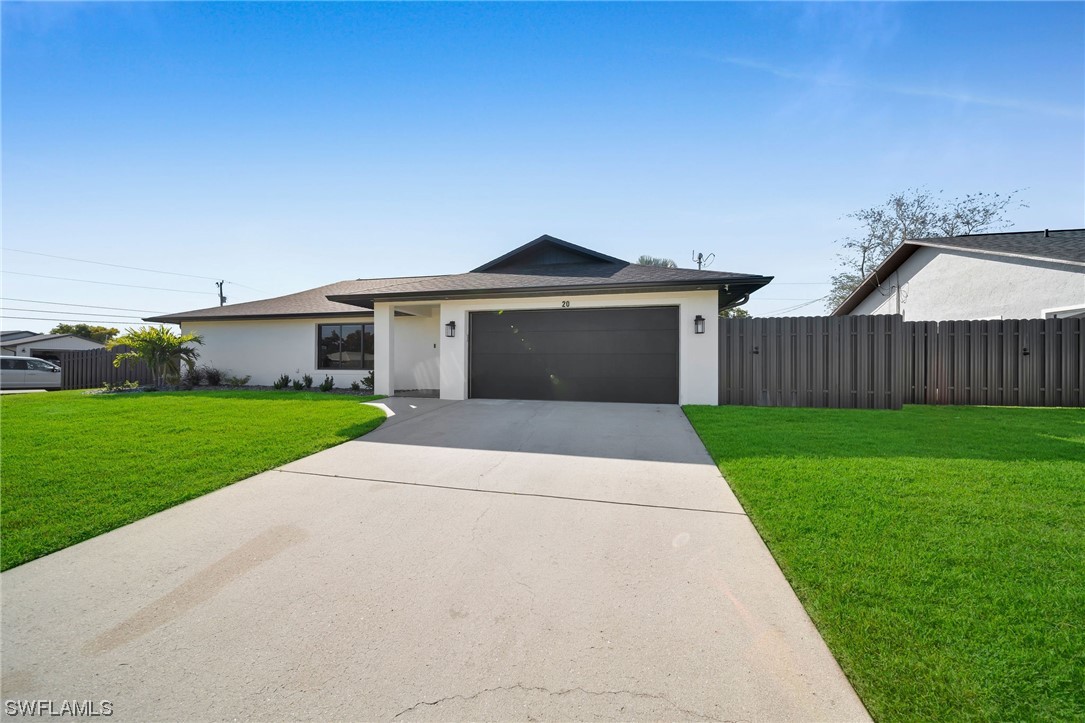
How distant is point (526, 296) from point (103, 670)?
852 cm

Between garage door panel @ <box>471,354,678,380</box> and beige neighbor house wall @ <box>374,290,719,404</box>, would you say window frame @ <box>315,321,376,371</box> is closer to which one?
beige neighbor house wall @ <box>374,290,719,404</box>

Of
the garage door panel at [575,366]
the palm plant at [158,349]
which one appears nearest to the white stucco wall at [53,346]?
Answer: the palm plant at [158,349]

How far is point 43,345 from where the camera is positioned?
28266 mm

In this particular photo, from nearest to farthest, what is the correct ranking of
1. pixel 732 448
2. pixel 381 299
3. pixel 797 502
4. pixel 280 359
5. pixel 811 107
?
1. pixel 797 502
2. pixel 732 448
3. pixel 811 107
4. pixel 381 299
5. pixel 280 359

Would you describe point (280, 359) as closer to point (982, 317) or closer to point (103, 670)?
point (103, 670)

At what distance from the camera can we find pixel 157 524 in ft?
10.4

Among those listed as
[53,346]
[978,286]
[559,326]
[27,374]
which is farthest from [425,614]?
[53,346]

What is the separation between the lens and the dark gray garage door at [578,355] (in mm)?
9203

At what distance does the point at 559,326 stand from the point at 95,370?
17752mm

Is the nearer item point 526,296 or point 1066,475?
point 1066,475

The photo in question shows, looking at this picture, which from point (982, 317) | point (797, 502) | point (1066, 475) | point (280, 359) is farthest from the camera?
point (280, 359)

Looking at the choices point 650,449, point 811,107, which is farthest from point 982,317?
point 650,449

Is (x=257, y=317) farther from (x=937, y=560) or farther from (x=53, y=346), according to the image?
(x=53, y=346)

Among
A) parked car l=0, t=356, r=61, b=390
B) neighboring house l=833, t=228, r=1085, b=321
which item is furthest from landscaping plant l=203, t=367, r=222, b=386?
neighboring house l=833, t=228, r=1085, b=321
